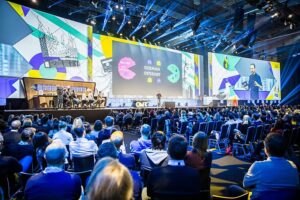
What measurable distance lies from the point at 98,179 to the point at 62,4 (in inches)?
553

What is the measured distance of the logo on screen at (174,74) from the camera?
58.2 ft

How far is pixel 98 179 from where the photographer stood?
3.07ft

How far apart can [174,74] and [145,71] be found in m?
2.88

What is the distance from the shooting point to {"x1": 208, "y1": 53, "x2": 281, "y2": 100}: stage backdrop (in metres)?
19.8

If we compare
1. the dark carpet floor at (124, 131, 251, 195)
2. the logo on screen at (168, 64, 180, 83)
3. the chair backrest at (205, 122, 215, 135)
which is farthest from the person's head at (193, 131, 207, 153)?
the logo on screen at (168, 64, 180, 83)

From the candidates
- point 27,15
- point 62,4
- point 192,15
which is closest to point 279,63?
point 192,15

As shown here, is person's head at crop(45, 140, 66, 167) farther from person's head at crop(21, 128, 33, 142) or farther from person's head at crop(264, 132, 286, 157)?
person's head at crop(264, 132, 286, 157)

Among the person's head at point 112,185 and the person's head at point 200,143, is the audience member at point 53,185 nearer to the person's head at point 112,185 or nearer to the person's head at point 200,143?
the person's head at point 112,185

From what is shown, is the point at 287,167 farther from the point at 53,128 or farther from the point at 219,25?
the point at 219,25

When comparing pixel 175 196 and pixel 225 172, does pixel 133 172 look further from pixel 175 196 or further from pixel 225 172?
pixel 225 172

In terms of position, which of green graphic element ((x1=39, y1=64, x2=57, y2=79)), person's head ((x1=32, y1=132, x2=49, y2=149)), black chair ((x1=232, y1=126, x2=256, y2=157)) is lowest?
black chair ((x1=232, y1=126, x2=256, y2=157))

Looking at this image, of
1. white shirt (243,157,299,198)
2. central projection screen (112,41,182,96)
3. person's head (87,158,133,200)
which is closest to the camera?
person's head (87,158,133,200)

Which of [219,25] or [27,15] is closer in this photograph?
[27,15]

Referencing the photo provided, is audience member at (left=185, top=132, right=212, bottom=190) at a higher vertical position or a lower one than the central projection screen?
lower
